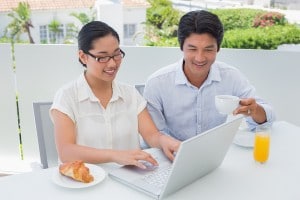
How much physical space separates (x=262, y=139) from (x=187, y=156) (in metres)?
0.45

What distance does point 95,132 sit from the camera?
5.18 feet

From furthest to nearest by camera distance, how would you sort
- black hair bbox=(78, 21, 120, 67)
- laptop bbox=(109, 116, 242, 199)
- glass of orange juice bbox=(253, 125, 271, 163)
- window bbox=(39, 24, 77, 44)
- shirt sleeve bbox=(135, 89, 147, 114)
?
window bbox=(39, 24, 77, 44) < shirt sleeve bbox=(135, 89, 147, 114) < black hair bbox=(78, 21, 120, 67) < glass of orange juice bbox=(253, 125, 271, 163) < laptop bbox=(109, 116, 242, 199)

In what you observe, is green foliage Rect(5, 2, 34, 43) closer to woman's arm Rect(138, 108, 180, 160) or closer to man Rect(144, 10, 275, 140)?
man Rect(144, 10, 275, 140)

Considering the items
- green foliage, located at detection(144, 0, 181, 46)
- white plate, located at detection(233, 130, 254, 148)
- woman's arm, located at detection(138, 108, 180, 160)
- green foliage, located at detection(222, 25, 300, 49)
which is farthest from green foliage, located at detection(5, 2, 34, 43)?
white plate, located at detection(233, 130, 254, 148)

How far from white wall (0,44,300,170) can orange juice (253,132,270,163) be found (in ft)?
4.86

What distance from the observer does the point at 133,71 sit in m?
2.95

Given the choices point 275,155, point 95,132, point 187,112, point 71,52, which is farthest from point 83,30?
point 71,52

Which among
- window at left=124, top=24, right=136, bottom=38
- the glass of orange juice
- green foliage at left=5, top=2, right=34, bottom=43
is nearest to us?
the glass of orange juice

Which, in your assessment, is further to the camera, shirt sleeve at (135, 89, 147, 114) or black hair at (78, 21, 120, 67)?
shirt sleeve at (135, 89, 147, 114)

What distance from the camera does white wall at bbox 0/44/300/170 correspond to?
2.81 meters

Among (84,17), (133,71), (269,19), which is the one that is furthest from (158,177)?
(84,17)

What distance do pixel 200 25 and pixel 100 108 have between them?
1.81 feet

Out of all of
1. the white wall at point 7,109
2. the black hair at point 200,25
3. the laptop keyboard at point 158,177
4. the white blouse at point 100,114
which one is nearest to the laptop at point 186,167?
the laptop keyboard at point 158,177

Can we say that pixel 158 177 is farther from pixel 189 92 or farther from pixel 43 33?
pixel 43 33
